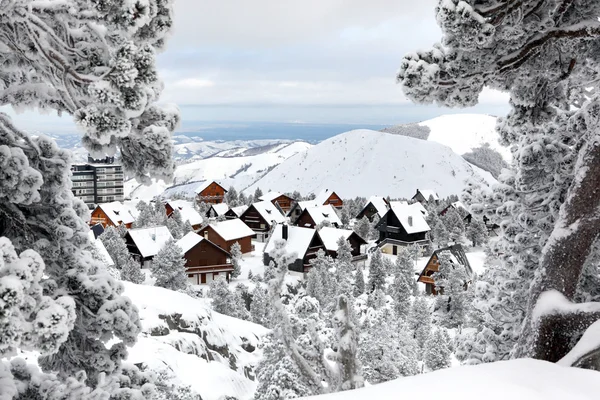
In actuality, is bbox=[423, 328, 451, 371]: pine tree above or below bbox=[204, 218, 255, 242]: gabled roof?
below

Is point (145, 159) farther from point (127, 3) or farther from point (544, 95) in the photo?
point (544, 95)

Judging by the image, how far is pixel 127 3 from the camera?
112 inches

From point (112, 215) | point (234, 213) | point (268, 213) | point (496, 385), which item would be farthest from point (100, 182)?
point (496, 385)

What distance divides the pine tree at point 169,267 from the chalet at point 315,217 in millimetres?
27109

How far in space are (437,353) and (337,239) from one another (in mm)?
23467

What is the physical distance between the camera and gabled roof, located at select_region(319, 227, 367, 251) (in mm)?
43300

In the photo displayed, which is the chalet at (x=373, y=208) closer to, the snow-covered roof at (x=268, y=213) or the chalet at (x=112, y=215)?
the snow-covered roof at (x=268, y=213)

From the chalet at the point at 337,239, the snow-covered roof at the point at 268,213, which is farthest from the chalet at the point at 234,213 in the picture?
the chalet at the point at 337,239

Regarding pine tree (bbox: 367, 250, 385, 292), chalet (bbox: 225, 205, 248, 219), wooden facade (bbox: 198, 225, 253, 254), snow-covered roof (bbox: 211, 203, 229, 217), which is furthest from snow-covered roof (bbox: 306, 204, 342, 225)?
pine tree (bbox: 367, 250, 385, 292)

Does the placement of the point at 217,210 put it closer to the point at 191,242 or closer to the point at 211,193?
the point at 211,193

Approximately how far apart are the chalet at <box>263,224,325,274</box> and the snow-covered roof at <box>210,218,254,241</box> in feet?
16.2

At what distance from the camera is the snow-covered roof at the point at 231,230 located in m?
46.3

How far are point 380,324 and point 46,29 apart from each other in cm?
1586

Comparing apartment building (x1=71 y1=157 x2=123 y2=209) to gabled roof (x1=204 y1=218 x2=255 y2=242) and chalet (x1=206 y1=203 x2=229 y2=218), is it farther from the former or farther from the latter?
gabled roof (x1=204 y1=218 x2=255 y2=242)
